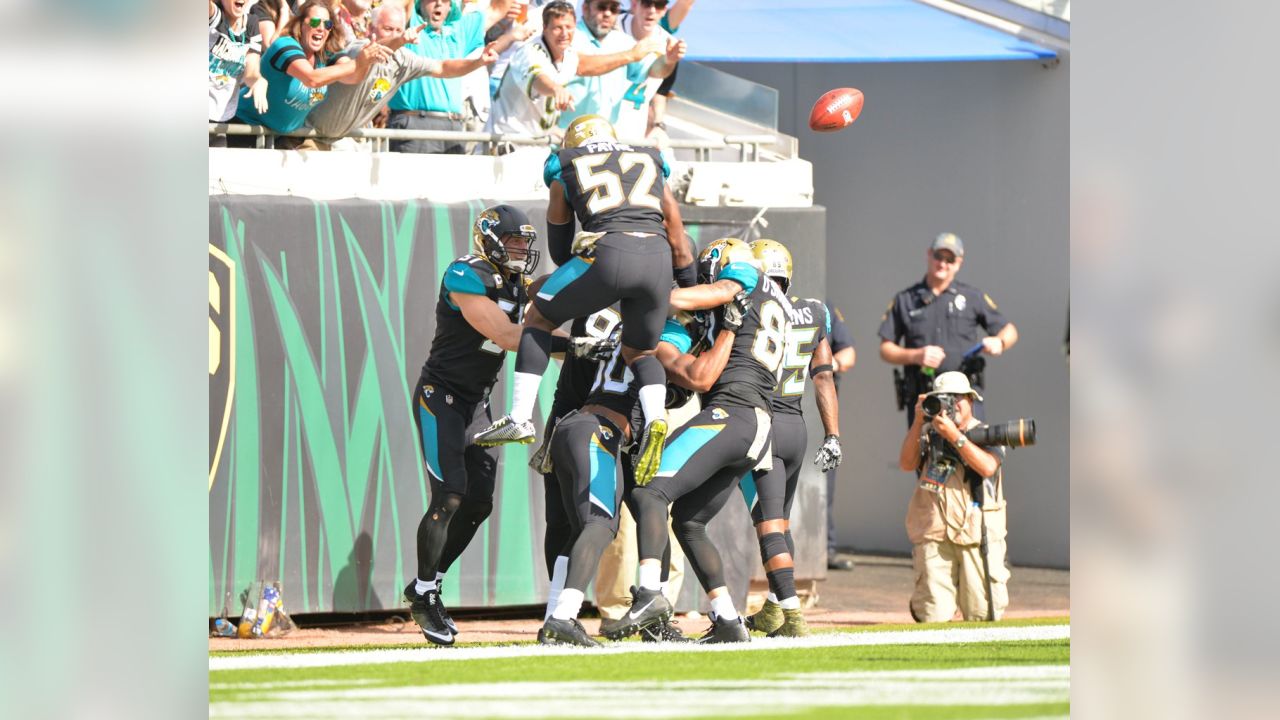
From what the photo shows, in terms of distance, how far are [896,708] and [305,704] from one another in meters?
1.83

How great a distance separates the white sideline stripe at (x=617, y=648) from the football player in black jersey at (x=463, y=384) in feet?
3.49

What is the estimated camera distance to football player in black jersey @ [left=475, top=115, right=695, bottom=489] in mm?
8430

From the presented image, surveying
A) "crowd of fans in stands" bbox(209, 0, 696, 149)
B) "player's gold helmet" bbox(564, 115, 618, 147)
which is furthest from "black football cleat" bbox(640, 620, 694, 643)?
"crowd of fans in stands" bbox(209, 0, 696, 149)

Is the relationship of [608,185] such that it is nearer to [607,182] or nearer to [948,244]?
[607,182]

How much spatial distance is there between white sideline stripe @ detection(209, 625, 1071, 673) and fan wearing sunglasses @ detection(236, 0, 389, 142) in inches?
157

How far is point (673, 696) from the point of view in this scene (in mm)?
5789

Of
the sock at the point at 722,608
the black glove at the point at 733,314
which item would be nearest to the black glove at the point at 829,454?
the black glove at the point at 733,314

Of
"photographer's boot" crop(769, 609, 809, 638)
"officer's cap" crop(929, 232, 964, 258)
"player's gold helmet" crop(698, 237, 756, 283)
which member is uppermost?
"officer's cap" crop(929, 232, 964, 258)

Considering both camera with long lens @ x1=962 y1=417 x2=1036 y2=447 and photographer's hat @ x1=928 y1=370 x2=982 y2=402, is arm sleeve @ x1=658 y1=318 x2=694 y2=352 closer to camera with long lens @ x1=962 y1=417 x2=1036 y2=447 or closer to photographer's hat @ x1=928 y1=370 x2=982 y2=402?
photographer's hat @ x1=928 y1=370 x2=982 y2=402
